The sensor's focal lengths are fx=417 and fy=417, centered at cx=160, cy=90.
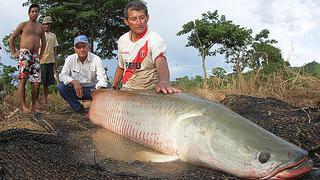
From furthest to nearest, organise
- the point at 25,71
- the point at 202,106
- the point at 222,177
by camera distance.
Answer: the point at 25,71 → the point at 202,106 → the point at 222,177

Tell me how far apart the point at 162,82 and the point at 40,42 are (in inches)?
164

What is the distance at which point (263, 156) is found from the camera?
7.95 feet

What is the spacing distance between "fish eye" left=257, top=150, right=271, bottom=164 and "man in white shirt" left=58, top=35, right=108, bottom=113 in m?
3.94

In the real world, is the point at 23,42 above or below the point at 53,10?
below

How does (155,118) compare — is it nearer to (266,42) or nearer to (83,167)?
(83,167)

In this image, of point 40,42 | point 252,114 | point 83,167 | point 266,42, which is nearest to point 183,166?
point 83,167

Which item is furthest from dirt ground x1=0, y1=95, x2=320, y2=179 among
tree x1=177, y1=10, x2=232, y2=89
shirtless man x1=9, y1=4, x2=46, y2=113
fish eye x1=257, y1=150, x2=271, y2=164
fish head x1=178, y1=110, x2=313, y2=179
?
tree x1=177, y1=10, x2=232, y2=89

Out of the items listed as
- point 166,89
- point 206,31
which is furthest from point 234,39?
point 166,89

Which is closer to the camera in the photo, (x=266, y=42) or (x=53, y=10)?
(x=53, y=10)

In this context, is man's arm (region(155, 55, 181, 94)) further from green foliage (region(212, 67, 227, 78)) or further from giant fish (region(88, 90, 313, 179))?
green foliage (region(212, 67, 227, 78))

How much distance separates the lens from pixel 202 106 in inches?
124

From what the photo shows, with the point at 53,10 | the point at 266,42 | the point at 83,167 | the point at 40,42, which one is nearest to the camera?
the point at 83,167

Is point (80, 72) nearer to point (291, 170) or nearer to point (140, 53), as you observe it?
point (140, 53)

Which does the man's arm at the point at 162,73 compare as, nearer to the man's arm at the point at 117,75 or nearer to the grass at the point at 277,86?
the man's arm at the point at 117,75
